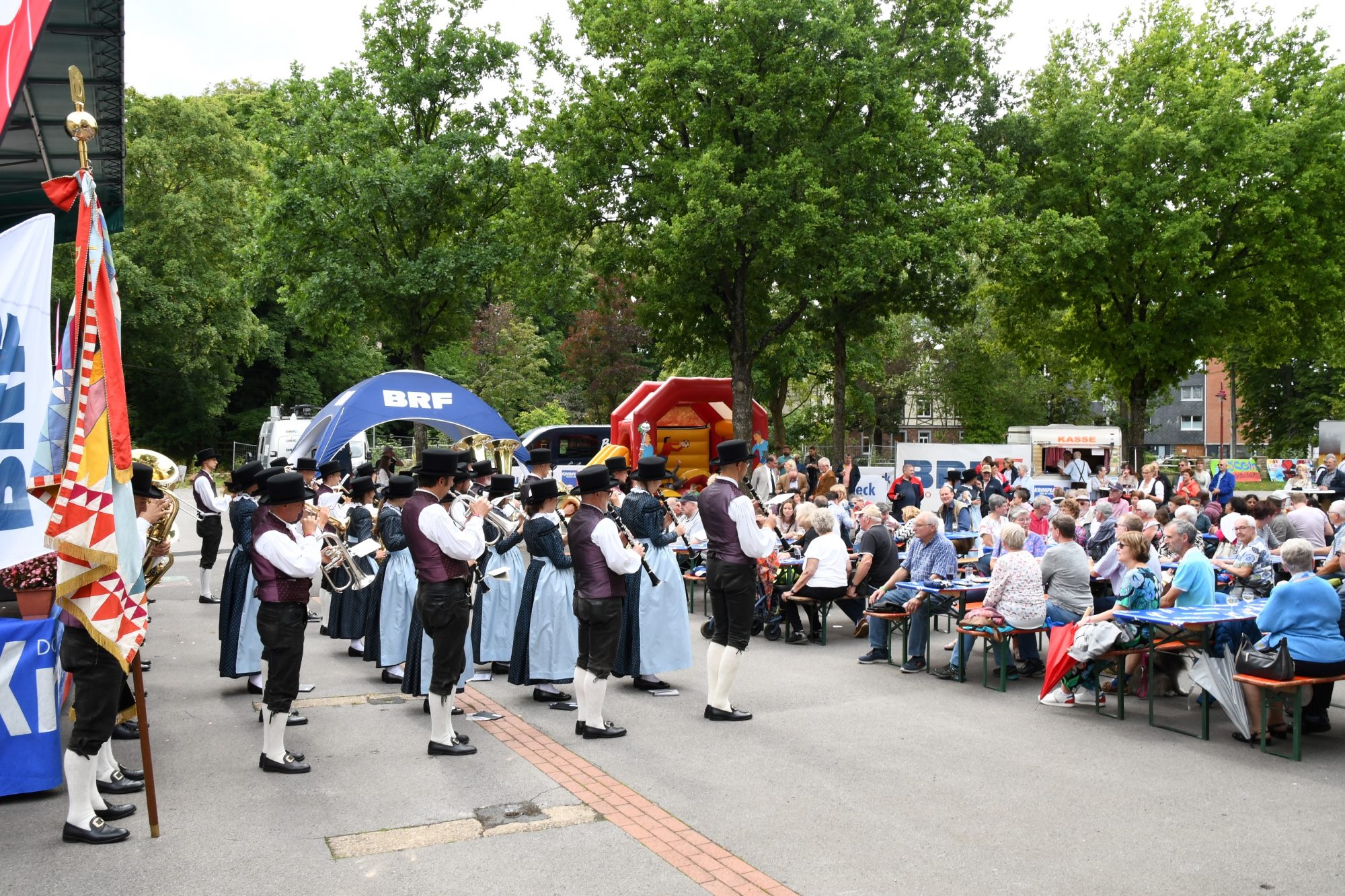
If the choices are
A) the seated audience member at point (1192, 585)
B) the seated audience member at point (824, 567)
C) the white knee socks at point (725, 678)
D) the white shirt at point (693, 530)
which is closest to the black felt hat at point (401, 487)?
the white knee socks at point (725, 678)

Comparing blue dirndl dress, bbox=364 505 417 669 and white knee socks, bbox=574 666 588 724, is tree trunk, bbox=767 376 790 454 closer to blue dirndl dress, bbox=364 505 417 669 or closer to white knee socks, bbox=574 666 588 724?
blue dirndl dress, bbox=364 505 417 669

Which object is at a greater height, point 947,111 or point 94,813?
point 947,111

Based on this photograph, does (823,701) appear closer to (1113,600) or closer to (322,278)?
(1113,600)

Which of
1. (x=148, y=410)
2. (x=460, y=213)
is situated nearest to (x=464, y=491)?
(x=460, y=213)

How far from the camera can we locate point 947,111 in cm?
2822

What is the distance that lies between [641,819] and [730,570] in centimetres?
251

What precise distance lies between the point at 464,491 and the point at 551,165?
57.7ft

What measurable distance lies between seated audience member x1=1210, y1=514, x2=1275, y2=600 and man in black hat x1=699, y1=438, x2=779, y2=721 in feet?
16.4

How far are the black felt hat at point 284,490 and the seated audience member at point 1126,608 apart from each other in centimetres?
569

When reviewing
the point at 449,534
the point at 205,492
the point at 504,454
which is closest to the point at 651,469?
the point at 449,534

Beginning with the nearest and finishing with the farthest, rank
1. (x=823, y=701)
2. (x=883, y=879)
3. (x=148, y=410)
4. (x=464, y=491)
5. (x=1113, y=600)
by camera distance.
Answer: (x=883, y=879) → (x=823, y=701) → (x=464, y=491) → (x=1113, y=600) → (x=148, y=410)

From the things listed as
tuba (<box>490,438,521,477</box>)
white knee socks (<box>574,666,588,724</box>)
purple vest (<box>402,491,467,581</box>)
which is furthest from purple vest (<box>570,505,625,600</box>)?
tuba (<box>490,438,521,477</box>)

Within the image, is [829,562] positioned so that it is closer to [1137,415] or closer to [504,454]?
[504,454]

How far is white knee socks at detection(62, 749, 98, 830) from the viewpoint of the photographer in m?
5.54
